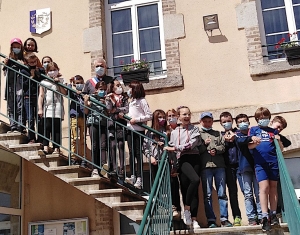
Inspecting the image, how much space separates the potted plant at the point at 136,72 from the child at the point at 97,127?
4.98 ft

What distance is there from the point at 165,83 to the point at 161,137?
1.68m

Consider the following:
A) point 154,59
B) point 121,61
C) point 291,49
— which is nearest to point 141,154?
point 154,59

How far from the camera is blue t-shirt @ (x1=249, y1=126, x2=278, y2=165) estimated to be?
4516mm

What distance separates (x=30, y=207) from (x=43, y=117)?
2.11 metres

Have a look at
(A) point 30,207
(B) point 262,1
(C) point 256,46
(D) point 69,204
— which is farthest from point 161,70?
(A) point 30,207

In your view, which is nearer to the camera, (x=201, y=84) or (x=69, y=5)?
(x=201, y=84)

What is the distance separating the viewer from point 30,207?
22.1ft

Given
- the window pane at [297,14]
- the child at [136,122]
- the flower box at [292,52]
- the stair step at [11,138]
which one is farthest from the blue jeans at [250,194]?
the window pane at [297,14]

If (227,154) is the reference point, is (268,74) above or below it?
above

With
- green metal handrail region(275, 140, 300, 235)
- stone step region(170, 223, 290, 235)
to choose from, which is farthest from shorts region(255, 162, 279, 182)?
stone step region(170, 223, 290, 235)

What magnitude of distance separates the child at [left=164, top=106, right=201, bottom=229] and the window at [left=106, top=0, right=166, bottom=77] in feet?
7.87

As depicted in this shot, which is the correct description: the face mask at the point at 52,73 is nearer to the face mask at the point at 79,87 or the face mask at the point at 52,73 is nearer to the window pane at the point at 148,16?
the face mask at the point at 79,87

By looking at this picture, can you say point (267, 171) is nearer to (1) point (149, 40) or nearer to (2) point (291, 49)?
(2) point (291, 49)

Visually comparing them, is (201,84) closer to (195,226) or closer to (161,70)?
(161,70)
